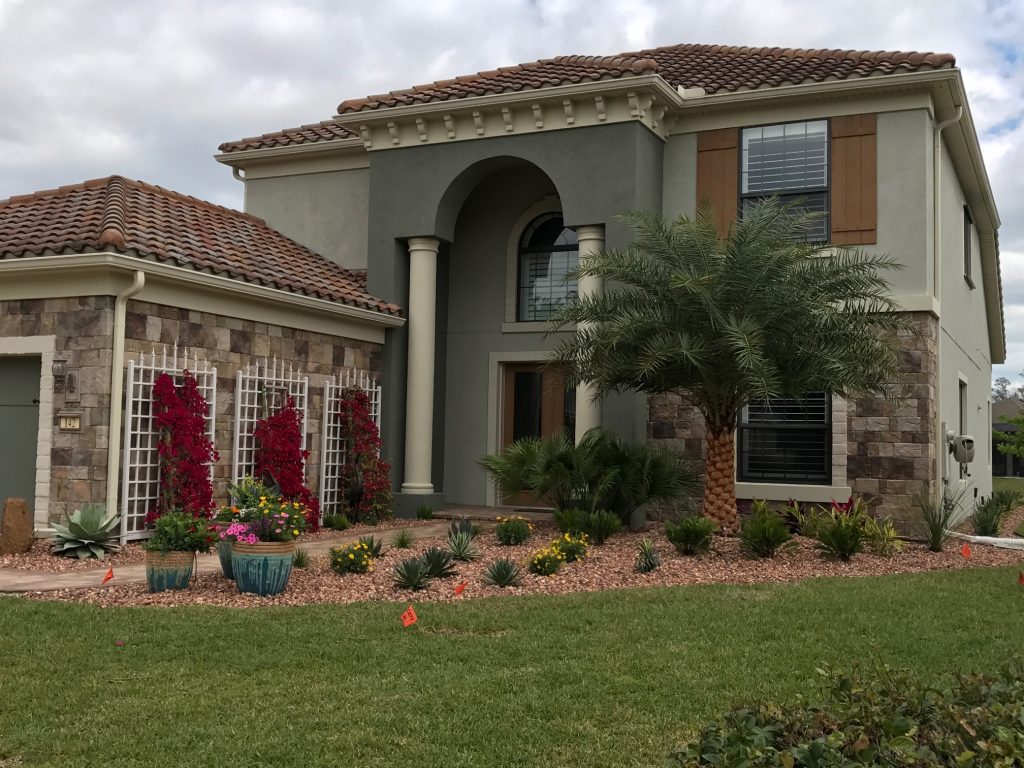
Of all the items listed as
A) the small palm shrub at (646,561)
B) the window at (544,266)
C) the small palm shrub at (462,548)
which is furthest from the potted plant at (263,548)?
the window at (544,266)

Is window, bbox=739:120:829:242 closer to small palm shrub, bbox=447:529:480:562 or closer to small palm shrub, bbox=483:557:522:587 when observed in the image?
small palm shrub, bbox=447:529:480:562

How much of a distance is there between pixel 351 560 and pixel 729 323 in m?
4.63

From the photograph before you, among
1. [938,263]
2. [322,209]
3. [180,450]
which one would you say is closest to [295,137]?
[322,209]

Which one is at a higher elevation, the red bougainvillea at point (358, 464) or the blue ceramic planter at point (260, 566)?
the red bougainvillea at point (358, 464)

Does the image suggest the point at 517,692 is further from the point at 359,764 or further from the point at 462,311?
the point at 462,311

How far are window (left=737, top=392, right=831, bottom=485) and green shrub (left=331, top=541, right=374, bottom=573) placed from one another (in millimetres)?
6382

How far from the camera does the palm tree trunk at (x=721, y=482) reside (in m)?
11.7

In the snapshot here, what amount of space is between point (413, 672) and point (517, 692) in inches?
28.5

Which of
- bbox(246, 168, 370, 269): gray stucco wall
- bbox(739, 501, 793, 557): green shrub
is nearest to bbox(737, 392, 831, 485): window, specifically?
bbox(739, 501, 793, 557): green shrub

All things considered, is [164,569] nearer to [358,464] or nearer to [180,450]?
[180,450]

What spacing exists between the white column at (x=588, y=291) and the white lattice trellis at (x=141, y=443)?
17.4ft

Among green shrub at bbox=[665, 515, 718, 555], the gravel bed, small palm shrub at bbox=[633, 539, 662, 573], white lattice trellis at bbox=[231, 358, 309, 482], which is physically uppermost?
white lattice trellis at bbox=[231, 358, 309, 482]

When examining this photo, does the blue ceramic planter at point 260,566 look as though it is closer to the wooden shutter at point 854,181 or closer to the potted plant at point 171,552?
the potted plant at point 171,552

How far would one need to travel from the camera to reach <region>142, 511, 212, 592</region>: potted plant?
846 centimetres
